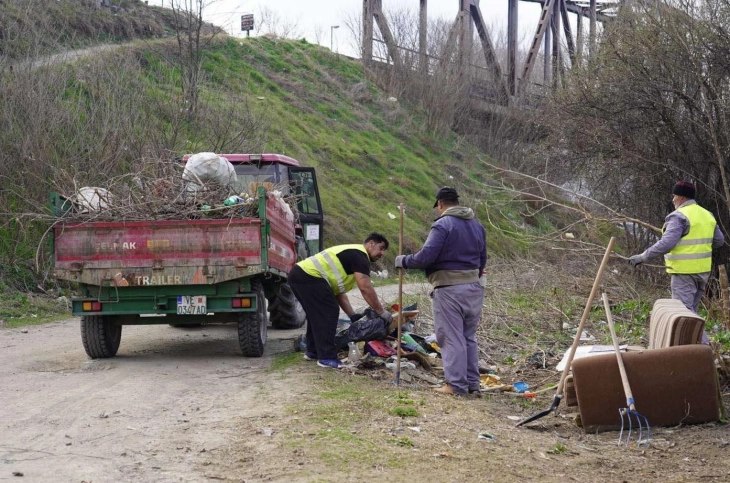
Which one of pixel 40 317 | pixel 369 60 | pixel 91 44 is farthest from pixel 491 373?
pixel 369 60

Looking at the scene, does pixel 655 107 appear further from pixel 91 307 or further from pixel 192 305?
pixel 91 307

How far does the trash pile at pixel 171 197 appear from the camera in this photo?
9477 millimetres

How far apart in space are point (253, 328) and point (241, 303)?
15.4 inches

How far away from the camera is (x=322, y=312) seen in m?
8.97

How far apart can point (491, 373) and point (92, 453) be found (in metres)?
4.82

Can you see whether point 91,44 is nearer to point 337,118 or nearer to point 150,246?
point 337,118

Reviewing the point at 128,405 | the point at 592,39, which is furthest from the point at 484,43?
the point at 128,405

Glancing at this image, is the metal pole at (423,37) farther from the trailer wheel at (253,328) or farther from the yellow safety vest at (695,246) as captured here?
the yellow safety vest at (695,246)

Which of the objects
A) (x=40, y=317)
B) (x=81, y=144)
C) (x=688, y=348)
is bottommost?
(x=40, y=317)

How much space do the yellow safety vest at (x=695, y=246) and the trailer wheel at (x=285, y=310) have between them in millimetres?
5241

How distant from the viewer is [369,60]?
42562mm

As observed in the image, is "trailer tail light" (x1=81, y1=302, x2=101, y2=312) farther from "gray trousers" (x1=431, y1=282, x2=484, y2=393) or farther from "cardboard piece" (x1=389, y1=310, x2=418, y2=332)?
"gray trousers" (x1=431, y1=282, x2=484, y2=393)

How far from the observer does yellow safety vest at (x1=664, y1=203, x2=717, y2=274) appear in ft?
28.9

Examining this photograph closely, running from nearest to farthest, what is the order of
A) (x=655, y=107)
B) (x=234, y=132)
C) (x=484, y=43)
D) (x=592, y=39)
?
(x=655, y=107) < (x=592, y=39) < (x=234, y=132) < (x=484, y=43)
